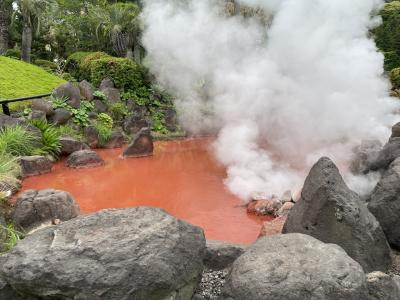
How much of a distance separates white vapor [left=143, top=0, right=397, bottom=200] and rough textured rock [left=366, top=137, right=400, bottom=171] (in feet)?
3.23

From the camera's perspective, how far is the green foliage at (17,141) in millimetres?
8522

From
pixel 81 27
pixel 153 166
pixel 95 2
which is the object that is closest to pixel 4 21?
pixel 81 27

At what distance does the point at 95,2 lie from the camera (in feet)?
76.3

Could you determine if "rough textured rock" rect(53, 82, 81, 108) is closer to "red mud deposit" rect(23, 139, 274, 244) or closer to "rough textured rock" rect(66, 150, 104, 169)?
"red mud deposit" rect(23, 139, 274, 244)

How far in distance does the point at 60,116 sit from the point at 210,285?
8516 mm

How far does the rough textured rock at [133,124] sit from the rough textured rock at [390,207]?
8.13 m

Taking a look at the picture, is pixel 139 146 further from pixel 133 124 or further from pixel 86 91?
pixel 86 91

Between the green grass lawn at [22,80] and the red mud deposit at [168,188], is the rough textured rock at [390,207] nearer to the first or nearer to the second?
the red mud deposit at [168,188]

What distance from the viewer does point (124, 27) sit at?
1625cm

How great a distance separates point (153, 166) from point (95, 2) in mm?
17101

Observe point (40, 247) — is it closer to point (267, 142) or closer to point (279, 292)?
point (279, 292)

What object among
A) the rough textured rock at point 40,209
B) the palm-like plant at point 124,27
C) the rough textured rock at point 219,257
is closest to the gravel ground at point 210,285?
the rough textured rock at point 219,257

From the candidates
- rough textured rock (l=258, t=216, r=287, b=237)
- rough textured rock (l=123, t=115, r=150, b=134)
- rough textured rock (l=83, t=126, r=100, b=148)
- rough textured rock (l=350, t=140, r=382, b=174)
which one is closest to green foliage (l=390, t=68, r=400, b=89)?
rough textured rock (l=350, t=140, r=382, b=174)

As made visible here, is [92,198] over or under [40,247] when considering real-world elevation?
under
